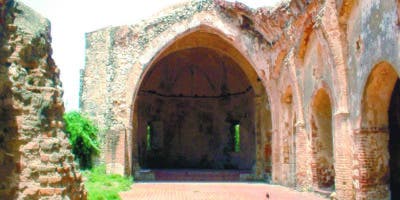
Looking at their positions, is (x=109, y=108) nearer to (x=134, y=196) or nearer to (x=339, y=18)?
(x=134, y=196)

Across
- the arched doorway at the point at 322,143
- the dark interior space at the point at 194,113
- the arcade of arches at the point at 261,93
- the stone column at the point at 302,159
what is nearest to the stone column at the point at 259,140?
the arcade of arches at the point at 261,93

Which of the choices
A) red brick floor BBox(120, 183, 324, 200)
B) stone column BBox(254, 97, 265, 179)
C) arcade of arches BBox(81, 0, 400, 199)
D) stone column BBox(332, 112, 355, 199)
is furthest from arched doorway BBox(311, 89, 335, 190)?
stone column BBox(254, 97, 265, 179)

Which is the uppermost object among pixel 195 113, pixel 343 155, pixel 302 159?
pixel 195 113

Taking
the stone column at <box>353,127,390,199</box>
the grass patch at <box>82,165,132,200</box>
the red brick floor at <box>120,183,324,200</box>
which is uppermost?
the stone column at <box>353,127,390,199</box>

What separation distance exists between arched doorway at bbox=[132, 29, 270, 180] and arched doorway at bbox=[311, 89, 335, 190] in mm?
10320

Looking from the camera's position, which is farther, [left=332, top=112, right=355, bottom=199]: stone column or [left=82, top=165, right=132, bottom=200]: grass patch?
[left=82, top=165, right=132, bottom=200]: grass patch

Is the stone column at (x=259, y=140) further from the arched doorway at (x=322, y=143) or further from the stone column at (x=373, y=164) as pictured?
the stone column at (x=373, y=164)

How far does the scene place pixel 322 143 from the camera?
13.6m

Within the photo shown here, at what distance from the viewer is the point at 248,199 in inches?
485

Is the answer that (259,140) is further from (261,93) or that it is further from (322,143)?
(322,143)

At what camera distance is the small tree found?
661 inches

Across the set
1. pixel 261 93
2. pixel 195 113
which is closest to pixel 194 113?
pixel 195 113

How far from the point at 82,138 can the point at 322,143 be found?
837cm

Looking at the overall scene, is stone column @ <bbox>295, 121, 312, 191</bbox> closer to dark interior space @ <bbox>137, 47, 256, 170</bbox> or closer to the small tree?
the small tree
